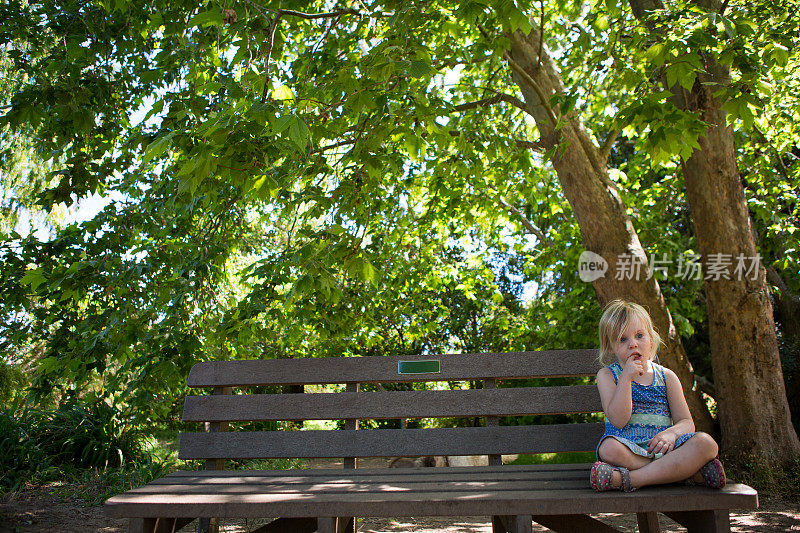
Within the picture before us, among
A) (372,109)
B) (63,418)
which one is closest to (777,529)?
(372,109)

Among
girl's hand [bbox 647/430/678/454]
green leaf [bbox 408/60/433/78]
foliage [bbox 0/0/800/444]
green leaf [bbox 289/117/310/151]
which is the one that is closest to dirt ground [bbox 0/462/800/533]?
foliage [bbox 0/0/800/444]

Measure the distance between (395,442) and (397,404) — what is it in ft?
0.68

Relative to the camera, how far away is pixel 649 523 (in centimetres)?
300

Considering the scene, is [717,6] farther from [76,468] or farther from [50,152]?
[76,468]

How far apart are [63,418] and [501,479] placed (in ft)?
19.4

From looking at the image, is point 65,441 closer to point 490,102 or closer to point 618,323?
point 490,102

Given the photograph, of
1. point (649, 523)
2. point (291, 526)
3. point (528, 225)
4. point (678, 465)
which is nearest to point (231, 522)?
point (291, 526)

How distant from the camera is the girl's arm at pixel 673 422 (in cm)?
248

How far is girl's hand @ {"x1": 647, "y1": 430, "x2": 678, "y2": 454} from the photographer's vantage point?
8.09ft

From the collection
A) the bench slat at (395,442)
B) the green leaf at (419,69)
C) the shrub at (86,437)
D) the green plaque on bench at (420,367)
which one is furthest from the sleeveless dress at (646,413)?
the shrub at (86,437)

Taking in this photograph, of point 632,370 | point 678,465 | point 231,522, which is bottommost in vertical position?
point 231,522

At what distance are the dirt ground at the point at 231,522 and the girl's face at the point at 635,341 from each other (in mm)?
2530

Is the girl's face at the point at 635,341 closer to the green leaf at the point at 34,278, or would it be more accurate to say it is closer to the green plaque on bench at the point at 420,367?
the green plaque on bench at the point at 420,367

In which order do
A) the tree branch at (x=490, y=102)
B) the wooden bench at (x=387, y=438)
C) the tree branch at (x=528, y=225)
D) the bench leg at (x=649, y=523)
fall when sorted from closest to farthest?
the wooden bench at (x=387, y=438), the bench leg at (x=649, y=523), the tree branch at (x=490, y=102), the tree branch at (x=528, y=225)
